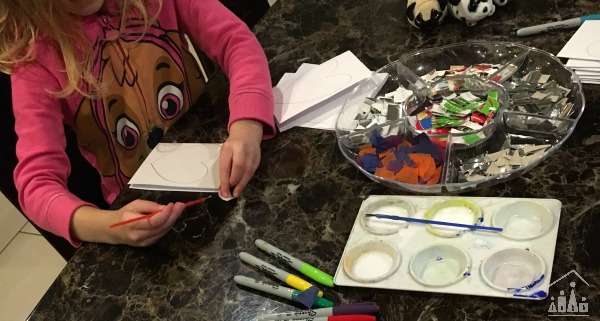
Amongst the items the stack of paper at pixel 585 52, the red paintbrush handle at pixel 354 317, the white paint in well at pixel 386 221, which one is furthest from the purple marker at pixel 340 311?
the stack of paper at pixel 585 52

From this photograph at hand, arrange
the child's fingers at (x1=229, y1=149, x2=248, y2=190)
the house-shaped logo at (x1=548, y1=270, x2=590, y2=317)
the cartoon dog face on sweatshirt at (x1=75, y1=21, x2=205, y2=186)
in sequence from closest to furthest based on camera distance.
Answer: the house-shaped logo at (x1=548, y1=270, x2=590, y2=317) → the child's fingers at (x1=229, y1=149, x2=248, y2=190) → the cartoon dog face on sweatshirt at (x1=75, y1=21, x2=205, y2=186)

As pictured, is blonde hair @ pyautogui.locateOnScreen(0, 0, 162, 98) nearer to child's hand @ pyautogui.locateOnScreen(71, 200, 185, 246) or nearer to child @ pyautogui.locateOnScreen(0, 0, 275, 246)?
child @ pyautogui.locateOnScreen(0, 0, 275, 246)

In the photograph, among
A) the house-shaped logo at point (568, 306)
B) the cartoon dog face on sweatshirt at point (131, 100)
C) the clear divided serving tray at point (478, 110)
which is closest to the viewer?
the house-shaped logo at point (568, 306)

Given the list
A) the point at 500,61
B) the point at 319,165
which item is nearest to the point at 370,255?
the point at 319,165

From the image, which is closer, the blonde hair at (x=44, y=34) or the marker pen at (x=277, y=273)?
the marker pen at (x=277, y=273)

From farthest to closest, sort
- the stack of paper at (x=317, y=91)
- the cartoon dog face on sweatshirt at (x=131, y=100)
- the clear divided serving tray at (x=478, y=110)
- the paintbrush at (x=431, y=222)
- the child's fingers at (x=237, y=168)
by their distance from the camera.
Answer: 1. the cartoon dog face on sweatshirt at (x=131, y=100)
2. the stack of paper at (x=317, y=91)
3. the child's fingers at (x=237, y=168)
4. the clear divided serving tray at (x=478, y=110)
5. the paintbrush at (x=431, y=222)

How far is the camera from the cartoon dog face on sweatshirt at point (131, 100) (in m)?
1.24

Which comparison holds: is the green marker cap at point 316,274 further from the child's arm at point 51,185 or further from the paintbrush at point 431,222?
the child's arm at point 51,185

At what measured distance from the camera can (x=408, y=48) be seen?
1.12 m

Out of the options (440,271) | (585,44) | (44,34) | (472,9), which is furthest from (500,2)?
(44,34)

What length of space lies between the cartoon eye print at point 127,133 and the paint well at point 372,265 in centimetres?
73

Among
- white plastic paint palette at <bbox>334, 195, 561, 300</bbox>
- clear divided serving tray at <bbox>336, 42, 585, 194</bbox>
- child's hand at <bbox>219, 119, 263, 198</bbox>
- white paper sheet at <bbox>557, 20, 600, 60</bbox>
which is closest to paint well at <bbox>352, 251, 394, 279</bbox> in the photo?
white plastic paint palette at <bbox>334, 195, 561, 300</bbox>

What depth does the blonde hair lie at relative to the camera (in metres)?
1.10

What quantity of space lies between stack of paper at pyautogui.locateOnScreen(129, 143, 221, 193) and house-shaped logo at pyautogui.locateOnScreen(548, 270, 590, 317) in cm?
54
